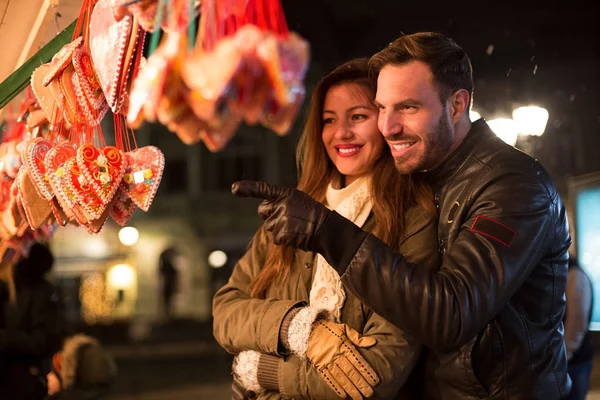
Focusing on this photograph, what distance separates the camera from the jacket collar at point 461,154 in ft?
6.32

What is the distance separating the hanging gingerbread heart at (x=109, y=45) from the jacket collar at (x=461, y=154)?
0.82 meters

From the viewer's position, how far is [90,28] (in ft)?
6.49

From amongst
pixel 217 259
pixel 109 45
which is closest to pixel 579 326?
pixel 109 45

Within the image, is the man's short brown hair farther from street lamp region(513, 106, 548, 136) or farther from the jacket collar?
street lamp region(513, 106, 548, 136)

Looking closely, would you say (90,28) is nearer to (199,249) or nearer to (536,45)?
(536,45)

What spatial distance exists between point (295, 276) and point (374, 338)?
342mm

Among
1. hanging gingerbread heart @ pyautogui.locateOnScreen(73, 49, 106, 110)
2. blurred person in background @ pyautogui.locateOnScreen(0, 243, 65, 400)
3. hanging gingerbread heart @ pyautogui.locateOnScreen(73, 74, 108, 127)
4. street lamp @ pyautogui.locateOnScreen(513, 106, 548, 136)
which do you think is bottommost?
blurred person in background @ pyautogui.locateOnScreen(0, 243, 65, 400)

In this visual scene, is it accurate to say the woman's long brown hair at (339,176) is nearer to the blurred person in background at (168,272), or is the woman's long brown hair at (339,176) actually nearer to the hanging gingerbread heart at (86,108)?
the hanging gingerbread heart at (86,108)

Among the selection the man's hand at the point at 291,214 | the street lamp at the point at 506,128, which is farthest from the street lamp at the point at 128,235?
the man's hand at the point at 291,214

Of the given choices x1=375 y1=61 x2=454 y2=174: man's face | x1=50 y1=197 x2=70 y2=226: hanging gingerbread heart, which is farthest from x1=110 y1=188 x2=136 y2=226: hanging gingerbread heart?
x1=375 y1=61 x2=454 y2=174: man's face

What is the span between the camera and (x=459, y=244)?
1712mm

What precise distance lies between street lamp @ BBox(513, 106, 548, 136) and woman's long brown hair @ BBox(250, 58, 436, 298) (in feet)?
11.4

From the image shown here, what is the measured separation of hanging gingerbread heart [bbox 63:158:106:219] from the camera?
2.13 meters

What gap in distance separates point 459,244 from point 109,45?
944 millimetres
